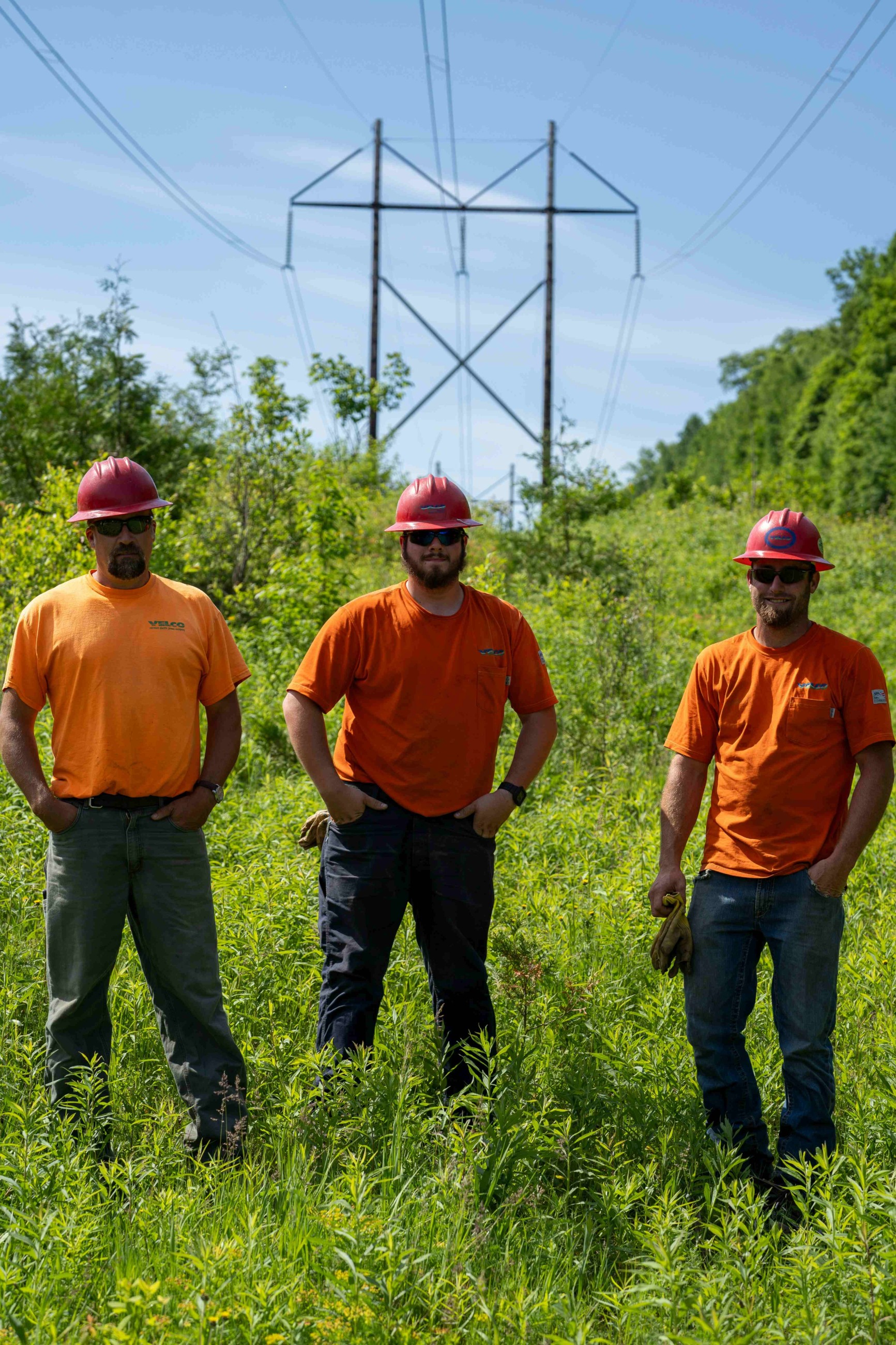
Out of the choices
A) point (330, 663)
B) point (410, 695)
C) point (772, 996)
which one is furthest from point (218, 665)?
A: point (772, 996)

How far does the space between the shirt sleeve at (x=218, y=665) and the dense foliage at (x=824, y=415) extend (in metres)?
28.3

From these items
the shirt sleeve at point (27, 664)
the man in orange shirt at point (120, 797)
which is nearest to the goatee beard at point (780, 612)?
the man in orange shirt at point (120, 797)

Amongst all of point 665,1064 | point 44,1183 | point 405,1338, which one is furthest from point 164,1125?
point 665,1064

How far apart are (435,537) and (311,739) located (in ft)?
2.82

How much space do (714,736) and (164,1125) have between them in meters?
2.32

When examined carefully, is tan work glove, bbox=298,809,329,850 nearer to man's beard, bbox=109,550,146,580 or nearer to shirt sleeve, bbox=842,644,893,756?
man's beard, bbox=109,550,146,580

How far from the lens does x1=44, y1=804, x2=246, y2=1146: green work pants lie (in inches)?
152

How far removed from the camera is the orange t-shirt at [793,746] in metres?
3.77

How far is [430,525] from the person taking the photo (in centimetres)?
409

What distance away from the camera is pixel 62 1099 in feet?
12.3

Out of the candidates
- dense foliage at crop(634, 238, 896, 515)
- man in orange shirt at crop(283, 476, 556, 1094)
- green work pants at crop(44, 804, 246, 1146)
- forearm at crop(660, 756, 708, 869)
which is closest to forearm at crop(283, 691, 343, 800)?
man in orange shirt at crop(283, 476, 556, 1094)

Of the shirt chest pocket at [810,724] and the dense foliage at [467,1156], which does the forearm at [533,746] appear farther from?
the shirt chest pocket at [810,724]

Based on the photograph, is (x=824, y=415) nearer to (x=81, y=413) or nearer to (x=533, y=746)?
(x=81, y=413)

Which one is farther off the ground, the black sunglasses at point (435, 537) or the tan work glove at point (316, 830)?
the black sunglasses at point (435, 537)
